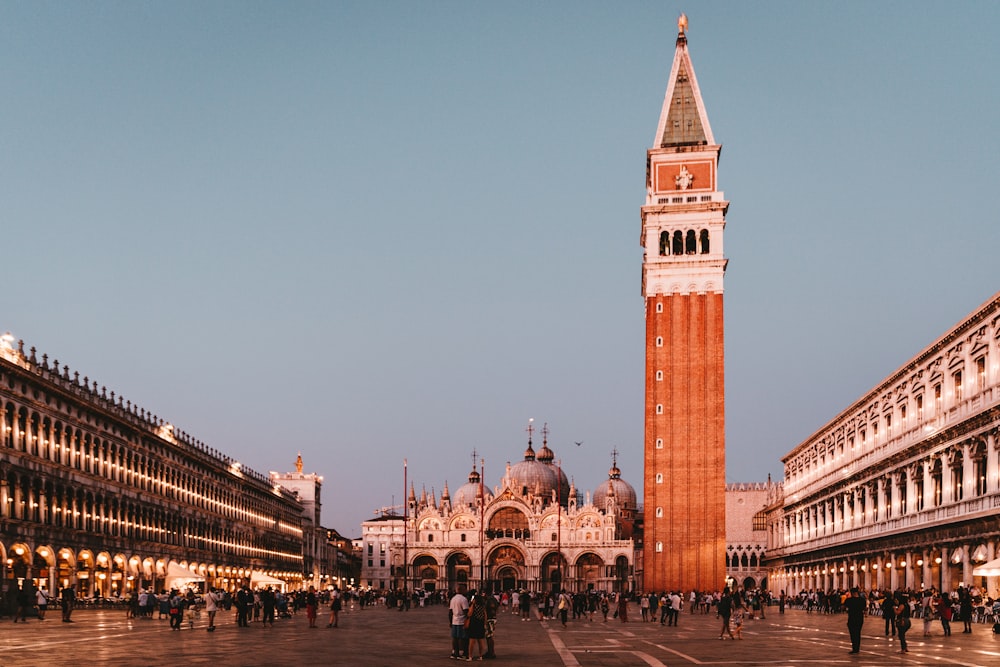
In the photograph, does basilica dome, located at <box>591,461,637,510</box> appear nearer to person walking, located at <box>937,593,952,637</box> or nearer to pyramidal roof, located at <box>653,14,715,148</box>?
pyramidal roof, located at <box>653,14,715,148</box>

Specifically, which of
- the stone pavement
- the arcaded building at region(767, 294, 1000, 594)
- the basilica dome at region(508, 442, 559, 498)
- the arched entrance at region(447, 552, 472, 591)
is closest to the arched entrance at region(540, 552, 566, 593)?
the arched entrance at region(447, 552, 472, 591)

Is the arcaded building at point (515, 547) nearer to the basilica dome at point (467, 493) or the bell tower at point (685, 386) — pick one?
the basilica dome at point (467, 493)

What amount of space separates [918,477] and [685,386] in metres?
35.1

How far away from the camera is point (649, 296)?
9588 cm

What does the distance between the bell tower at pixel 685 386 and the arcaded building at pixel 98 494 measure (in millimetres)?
36577

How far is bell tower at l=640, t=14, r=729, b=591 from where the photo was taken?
91.5 metres

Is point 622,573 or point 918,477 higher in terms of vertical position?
point 918,477

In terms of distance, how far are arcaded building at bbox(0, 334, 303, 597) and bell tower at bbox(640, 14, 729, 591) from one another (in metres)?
36.6

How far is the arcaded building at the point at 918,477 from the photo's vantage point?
160ft

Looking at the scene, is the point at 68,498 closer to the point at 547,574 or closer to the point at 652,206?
the point at 652,206

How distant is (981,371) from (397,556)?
353ft

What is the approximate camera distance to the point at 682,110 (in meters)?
102

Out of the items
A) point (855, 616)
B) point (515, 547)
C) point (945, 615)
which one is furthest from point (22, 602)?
point (515, 547)

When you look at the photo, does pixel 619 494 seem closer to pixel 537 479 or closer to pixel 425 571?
pixel 537 479
